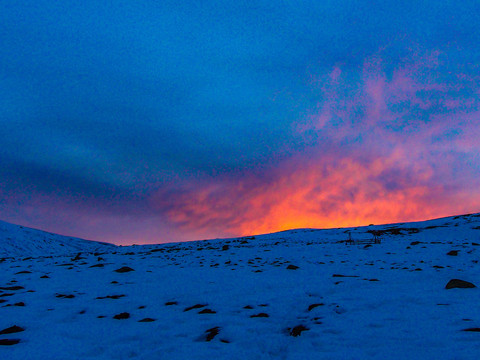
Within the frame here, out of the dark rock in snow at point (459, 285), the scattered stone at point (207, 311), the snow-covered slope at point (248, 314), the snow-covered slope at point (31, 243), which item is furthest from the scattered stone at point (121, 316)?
the snow-covered slope at point (31, 243)

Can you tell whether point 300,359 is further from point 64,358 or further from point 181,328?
point 64,358

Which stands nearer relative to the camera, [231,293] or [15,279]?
[231,293]

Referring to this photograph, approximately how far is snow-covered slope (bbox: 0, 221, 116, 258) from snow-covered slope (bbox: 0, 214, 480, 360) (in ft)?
69.5

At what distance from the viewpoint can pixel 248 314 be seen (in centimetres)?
647

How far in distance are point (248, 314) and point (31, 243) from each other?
1323 inches

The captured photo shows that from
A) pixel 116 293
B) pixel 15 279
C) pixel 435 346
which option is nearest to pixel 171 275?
pixel 116 293

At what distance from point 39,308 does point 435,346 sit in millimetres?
7646

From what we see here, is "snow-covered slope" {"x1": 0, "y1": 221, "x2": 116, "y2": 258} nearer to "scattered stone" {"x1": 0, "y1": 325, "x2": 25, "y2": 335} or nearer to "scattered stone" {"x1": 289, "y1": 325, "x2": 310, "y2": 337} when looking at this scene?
"scattered stone" {"x1": 0, "y1": 325, "x2": 25, "y2": 335}

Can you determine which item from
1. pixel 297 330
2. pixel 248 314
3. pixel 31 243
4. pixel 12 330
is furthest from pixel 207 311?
pixel 31 243

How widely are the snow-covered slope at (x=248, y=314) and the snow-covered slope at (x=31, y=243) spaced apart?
21194 millimetres

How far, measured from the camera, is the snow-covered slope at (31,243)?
96.1 ft

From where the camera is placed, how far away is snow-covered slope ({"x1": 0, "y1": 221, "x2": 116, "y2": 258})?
96.1 ft

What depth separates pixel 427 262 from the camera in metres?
12.3

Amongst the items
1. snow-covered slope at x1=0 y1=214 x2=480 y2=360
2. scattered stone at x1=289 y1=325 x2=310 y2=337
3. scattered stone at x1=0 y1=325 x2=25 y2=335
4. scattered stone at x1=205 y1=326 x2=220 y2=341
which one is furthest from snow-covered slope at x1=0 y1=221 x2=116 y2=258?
scattered stone at x1=289 y1=325 x2=310 y2=337
